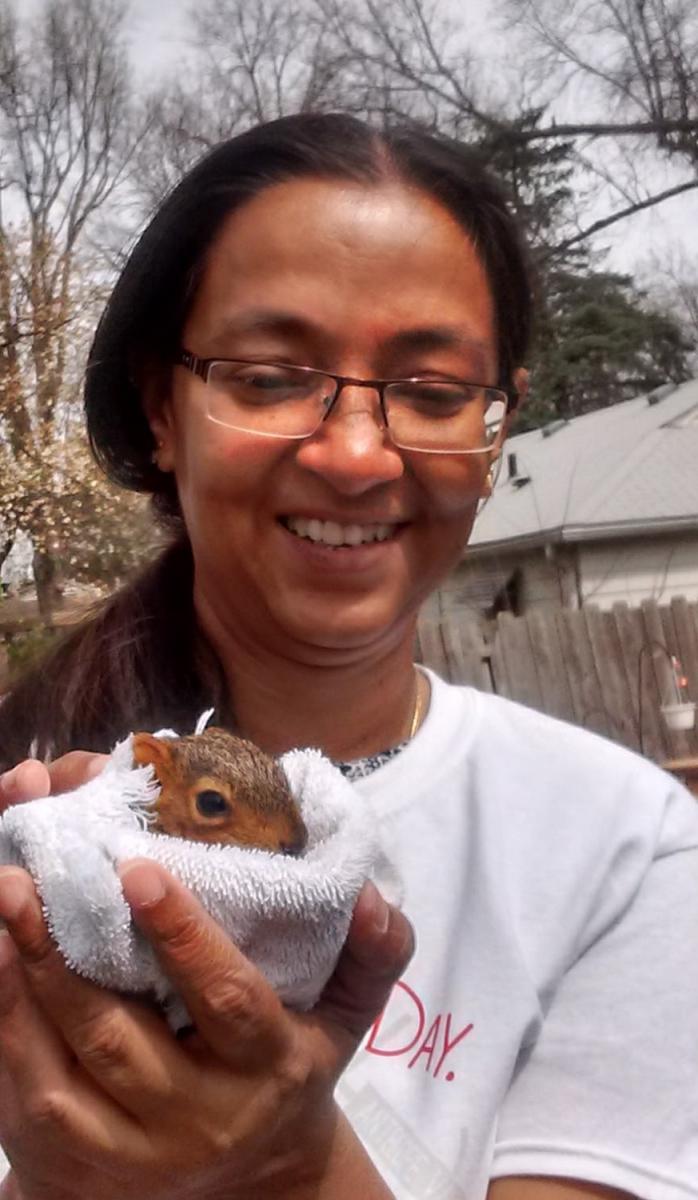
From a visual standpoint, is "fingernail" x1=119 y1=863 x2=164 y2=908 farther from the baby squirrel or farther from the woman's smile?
the woman's smile

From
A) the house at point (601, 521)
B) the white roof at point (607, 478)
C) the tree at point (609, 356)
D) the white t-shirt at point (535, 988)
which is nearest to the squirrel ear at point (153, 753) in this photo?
the white t-shirt at point (535, 988)

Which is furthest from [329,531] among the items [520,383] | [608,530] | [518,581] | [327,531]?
[518,581]

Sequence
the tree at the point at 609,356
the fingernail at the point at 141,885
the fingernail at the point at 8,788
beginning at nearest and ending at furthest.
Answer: the fingernail at the point at 141,885
the fingernail at the point at 8,788
the tree at the point at 609,356

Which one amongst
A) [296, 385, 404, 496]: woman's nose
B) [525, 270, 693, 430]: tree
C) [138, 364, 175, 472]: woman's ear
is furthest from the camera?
[525, 270, 693, 430]: tree

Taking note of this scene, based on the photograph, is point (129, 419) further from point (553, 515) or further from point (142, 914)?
point (553, 515)

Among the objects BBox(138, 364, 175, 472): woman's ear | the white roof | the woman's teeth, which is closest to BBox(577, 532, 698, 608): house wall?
the white roof

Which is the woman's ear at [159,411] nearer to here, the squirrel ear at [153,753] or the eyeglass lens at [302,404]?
the eyeglass lens at [302,404]
